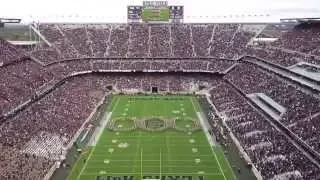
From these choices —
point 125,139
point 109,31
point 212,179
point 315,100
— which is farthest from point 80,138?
point 109,31

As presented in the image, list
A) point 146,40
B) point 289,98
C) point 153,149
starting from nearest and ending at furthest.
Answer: point 153,149, point 289,98, point 146,40

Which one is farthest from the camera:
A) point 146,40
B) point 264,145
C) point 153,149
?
point 146,40

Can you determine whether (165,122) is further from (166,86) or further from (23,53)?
(23,53)

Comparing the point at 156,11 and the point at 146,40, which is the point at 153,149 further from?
the point at 156,11

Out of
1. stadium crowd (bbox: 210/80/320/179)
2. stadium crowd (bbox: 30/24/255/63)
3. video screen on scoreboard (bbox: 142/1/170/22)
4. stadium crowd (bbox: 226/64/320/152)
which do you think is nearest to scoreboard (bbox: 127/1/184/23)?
video screen on scoreboard (bbox: 142/1/170/22)

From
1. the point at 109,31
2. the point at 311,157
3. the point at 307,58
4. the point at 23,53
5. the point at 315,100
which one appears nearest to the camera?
the point at 311,157

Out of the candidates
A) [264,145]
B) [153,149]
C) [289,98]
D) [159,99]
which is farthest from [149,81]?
[264,145]

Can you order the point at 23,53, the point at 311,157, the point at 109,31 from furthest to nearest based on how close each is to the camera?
the point at 109,31 → the point at 23,53 → the point at 311,157
